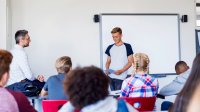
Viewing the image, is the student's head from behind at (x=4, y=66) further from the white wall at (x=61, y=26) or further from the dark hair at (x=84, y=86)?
the white wall at (x=61, y=26)

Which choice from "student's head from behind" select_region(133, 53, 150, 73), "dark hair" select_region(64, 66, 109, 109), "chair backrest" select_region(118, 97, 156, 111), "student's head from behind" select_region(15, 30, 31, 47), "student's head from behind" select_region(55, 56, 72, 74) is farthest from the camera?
"student's head from behind" select_region(15, 30, 31, 47)

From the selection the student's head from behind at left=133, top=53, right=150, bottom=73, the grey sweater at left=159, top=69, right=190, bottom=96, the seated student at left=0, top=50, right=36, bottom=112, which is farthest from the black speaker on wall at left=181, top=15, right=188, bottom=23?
the seated student at left=0, top=50, right=36, bottom=112

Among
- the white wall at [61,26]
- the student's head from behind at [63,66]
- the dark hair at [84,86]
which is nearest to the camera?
the dark hair at [84,86]

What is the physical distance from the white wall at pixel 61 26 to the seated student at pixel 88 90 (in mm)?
4645

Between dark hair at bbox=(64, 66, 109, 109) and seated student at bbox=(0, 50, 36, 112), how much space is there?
21.6 inches

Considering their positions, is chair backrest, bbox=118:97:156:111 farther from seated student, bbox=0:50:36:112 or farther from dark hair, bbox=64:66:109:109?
dark hair, bbox=64:66:109:109

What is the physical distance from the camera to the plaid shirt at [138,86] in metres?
3.53

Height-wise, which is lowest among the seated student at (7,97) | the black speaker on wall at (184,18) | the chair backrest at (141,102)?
the chair backrest at (141,102)

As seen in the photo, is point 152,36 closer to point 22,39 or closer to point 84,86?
point 22,39

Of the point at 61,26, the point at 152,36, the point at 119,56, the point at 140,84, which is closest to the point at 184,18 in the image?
the point at 152,36

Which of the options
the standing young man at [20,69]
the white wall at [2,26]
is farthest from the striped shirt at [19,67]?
the white wall at [2,26]

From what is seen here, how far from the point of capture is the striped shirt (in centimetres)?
477

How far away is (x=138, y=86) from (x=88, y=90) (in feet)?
Answer: 6.02

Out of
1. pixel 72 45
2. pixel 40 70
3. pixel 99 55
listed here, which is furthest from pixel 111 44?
pixel 40 70
